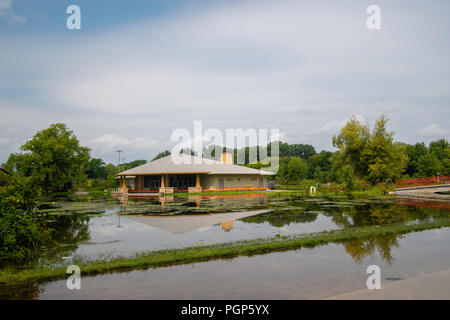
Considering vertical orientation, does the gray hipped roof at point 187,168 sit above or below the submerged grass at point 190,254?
above

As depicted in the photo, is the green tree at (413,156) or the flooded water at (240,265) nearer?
the flooded water at (240,265)

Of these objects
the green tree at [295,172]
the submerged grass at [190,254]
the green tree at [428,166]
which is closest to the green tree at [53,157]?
the green tree at [295,172]

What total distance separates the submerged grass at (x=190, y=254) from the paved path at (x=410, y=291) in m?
3.80

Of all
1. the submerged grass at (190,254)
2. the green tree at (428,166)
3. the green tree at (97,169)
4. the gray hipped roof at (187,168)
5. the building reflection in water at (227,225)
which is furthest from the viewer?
the green tree at (97,169)

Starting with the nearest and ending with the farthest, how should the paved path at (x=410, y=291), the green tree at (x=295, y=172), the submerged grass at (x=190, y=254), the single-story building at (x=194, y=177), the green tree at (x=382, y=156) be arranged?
the paved path at (x=410, y=291) < the submerged grass at (x=190, y=254) < the green tree at (x=382, y=156) < the single-story building at (x=194, y=177) < the green tree at (x=295, y=172)

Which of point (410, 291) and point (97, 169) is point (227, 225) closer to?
point (410, 291)

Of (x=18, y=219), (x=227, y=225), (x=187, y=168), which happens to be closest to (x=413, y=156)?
(x=187, y=168)

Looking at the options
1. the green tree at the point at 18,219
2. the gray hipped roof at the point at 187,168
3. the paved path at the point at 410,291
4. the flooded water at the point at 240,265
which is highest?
the gray hipped roof at the point at 187,168

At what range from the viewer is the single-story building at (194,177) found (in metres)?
43.4

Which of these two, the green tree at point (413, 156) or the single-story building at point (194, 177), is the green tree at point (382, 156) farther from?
the green tree at point (413, 156)

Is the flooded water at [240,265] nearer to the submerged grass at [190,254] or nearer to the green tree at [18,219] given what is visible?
the submerged grass at [190,254]

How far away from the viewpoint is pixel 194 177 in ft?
152
